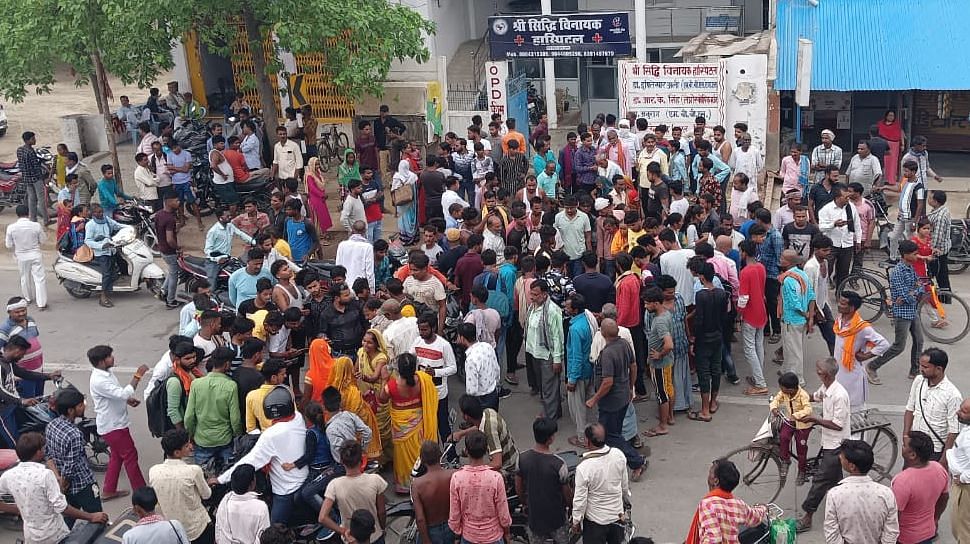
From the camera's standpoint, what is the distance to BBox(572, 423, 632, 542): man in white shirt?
730 centimetres

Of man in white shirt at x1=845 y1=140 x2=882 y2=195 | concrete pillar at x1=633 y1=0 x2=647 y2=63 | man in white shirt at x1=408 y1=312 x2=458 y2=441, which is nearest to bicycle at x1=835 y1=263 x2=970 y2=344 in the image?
man in white shirt at x1=845 y1=140 x2=882 y2=195

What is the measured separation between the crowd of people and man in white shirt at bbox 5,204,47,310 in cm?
5

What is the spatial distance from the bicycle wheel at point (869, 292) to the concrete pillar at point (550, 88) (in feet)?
33.9

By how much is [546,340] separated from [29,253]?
7680mm

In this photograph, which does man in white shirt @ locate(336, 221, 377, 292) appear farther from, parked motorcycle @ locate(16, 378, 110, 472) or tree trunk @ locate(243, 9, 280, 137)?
tree trunk @ locate(243, 9, 280, 137)

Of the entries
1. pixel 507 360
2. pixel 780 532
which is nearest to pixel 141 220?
pixel 507 360

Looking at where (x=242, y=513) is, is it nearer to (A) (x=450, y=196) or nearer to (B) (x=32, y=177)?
(A) (x=450, y=196)

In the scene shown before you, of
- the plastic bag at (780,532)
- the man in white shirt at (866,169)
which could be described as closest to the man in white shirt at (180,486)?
the plastic bag at (780,532)

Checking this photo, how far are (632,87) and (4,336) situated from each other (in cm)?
1205

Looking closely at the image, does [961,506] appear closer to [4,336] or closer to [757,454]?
[757,454]

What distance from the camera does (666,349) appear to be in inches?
382

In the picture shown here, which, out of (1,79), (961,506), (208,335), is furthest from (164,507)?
(1,79)

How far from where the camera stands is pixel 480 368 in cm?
915

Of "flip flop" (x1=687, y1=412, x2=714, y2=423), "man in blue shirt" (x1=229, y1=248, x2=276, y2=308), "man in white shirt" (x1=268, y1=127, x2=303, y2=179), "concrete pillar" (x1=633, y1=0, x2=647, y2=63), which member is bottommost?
"flip flop" (x1=687, y1=412, x2=714, y2=423)
